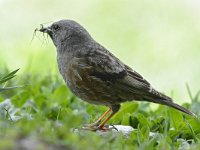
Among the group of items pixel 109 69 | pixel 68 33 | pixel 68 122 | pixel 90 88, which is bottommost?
pixel 68 122

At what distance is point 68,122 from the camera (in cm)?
457

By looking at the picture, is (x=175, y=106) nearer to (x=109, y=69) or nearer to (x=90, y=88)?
(x=109, y=69)

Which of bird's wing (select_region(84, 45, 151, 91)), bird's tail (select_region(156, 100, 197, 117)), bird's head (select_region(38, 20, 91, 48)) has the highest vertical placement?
bird's head (select_region(38, 20, 91, 48))

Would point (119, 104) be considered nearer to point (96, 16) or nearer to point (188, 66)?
point (188, 66)

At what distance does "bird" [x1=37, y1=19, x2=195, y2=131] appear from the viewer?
24.0 feet

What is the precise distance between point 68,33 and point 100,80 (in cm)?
78

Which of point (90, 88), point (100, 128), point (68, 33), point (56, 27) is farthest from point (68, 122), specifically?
point (56, 27)

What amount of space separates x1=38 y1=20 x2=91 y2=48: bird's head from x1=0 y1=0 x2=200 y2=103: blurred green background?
3834 mm

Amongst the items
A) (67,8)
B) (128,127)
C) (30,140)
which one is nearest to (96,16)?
(67,8)

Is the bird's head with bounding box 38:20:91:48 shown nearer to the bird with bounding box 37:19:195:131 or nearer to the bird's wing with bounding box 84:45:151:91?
the bird with bounding box 37:19:195:131

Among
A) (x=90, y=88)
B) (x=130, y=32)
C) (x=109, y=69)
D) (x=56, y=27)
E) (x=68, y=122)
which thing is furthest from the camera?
(x=130, y=32)

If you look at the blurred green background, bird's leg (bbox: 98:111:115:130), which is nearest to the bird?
bird's leg (bbox: 98:111:115:130)

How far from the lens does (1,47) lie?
1344cm

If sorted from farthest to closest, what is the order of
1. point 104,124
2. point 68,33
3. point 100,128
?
point 68,33, point 104,124, point 100,128
